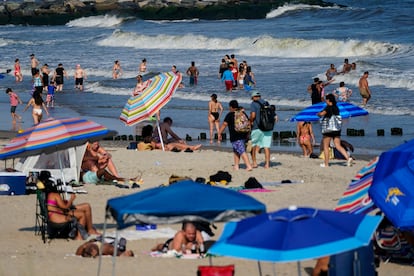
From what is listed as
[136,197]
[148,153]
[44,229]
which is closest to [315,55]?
[148,153]

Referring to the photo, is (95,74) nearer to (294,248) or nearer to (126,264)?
(126,264)

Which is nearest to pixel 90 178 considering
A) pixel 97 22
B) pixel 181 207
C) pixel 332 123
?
pixel 332 123

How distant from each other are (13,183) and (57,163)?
691 millimetres

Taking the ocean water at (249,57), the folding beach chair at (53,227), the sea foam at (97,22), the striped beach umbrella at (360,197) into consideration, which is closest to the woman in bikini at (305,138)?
the ocean water at (249,57)

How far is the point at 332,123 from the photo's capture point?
16109 mm

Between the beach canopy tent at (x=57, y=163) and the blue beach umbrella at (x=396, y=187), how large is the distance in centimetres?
620

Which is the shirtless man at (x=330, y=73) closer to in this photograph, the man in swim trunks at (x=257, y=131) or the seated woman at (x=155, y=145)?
the seated woman at (x=155, y=145)

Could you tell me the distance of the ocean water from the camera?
991 inches

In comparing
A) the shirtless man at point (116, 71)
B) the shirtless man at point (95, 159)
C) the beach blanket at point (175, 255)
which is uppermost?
the beach blanket at point (175, 255)

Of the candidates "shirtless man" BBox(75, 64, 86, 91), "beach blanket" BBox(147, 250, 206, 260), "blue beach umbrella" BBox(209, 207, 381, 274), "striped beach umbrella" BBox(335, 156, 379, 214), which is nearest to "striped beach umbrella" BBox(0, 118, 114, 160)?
"beach blanket" BBox(147, 250, 206, 260)

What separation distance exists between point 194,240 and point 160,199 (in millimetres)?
A: 2876

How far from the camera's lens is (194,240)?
34.6 feet

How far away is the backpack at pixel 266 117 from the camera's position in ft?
52.8

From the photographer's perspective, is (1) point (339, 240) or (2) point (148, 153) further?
(2) point (148, 153)
